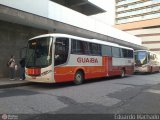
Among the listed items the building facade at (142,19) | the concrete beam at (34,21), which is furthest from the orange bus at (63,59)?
the building facade at (142,19)

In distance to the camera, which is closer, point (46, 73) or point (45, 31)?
point (46, 73)

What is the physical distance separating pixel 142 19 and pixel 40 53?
73.0m

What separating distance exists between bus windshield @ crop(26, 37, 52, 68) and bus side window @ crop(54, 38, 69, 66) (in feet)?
1.32

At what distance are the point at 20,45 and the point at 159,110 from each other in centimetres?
1202

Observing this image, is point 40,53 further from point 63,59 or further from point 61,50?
Result: point 63,59

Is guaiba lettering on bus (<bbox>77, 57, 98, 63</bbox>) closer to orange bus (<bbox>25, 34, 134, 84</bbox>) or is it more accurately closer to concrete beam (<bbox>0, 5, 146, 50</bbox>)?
orange bus (<bbox>25, 34, 134, 84</bbox>)

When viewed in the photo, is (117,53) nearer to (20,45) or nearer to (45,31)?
(45,31)

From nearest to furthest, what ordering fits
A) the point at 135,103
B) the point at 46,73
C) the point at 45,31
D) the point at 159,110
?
the point at 159,110
the point at 135,103
the point at 46,73
the point at 45,31

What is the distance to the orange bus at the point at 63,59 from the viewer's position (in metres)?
12.6

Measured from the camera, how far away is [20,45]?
1730 centimetres

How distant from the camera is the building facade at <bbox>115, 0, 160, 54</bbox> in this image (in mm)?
73750

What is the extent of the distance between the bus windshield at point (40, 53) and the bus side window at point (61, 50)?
1.32ft

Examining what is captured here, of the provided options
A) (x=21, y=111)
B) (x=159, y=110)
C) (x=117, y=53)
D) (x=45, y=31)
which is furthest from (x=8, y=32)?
(x=159, y=110)

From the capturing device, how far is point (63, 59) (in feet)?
43.5
